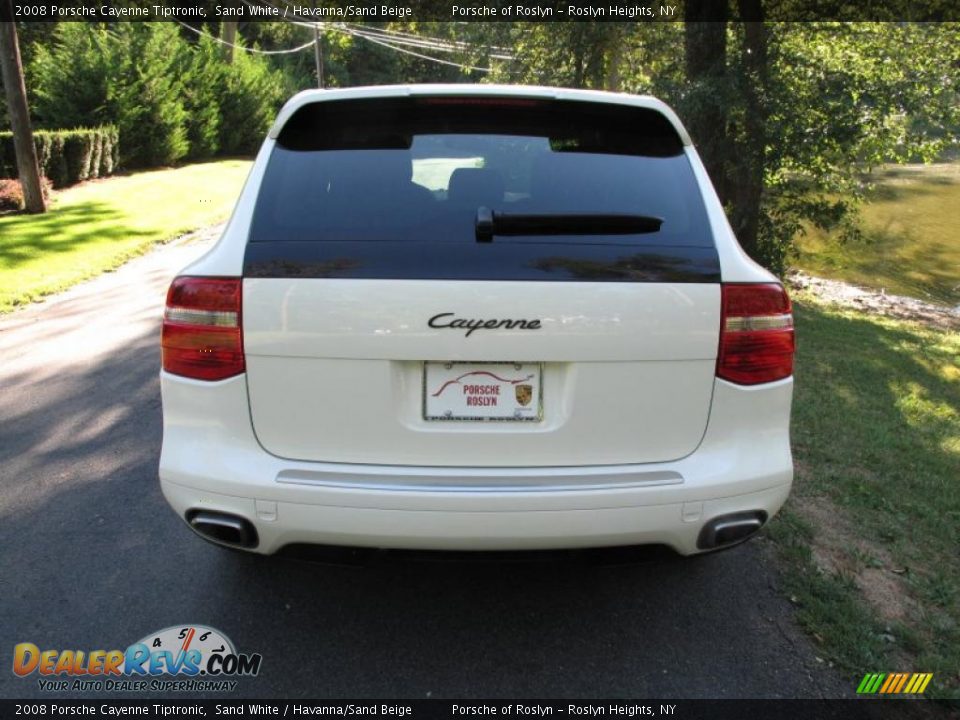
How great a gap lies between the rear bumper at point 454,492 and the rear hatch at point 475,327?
5 centimetres

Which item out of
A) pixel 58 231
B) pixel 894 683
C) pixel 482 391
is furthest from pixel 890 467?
pixel 58 231

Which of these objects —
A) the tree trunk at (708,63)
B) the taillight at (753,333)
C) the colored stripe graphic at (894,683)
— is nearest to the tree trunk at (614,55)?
the tree trunk at (708,63)

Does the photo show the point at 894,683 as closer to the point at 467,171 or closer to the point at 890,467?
the point at 890,467

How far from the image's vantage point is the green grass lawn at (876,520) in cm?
286

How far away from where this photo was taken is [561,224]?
2459 millimetres

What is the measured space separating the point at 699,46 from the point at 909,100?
2.69 m

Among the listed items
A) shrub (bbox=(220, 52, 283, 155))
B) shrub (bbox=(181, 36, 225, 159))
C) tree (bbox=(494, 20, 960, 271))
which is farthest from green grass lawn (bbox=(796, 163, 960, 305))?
shrub (bbox=(220, 52, 283, 155))

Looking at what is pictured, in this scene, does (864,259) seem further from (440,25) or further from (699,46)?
(440,25)

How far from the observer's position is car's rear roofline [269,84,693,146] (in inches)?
109

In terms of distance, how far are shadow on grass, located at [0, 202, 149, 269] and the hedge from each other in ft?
5.79

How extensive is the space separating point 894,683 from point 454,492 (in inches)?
67.0

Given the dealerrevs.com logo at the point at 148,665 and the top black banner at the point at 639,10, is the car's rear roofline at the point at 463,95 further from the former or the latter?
the top black banner at the point at 639,10

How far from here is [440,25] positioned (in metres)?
16.9
